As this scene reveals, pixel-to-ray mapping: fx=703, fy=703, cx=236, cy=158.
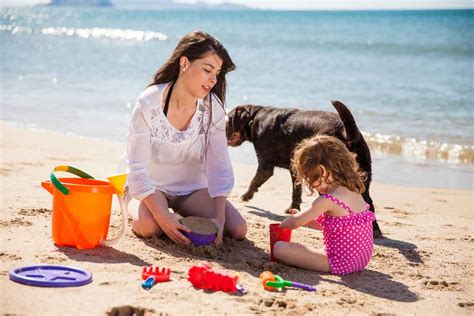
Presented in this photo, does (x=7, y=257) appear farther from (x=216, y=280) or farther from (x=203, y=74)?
(x=203, y=74)

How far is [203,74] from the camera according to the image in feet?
15.0

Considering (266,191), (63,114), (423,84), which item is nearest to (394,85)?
(423,84)

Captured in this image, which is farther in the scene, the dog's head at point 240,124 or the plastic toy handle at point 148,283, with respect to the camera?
the dog's head at point 240,124

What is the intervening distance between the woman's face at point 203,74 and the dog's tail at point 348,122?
39.2 inches

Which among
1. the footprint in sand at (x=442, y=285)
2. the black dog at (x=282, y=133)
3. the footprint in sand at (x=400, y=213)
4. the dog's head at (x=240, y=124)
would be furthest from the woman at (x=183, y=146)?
the footprint in sand at (x=400, y=213)

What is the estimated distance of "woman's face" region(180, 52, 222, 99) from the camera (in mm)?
4566

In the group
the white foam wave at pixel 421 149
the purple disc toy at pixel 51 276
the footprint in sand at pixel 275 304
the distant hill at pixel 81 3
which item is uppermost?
the distant hill at pixel 81 3

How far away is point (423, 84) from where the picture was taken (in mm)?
15852

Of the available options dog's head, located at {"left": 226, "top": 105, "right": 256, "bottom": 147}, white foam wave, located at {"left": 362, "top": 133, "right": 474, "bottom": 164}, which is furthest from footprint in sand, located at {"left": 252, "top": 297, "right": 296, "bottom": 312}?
white foam wave, located at {"left": 362, "top": 133, "right": 474, "bottom": 164}

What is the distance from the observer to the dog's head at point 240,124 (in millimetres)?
6539

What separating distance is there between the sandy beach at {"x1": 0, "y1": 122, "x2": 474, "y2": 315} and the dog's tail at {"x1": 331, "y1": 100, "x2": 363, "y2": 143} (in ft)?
2.60

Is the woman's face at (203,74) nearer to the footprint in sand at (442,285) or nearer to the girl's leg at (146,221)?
the girl's leg at (146,221)

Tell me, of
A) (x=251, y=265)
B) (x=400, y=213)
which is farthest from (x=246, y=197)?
(x=251, y=265)

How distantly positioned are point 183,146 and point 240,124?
1818 mm
